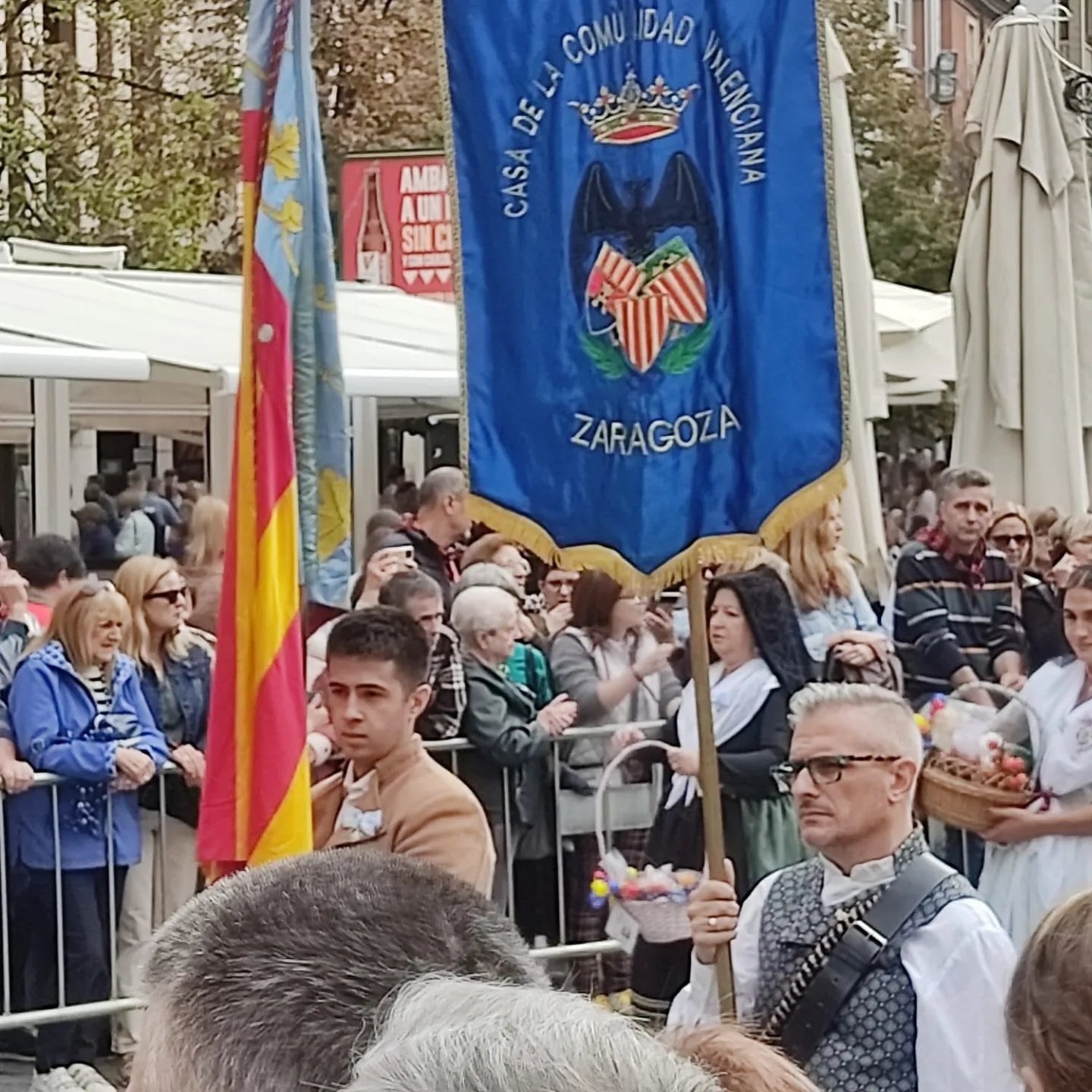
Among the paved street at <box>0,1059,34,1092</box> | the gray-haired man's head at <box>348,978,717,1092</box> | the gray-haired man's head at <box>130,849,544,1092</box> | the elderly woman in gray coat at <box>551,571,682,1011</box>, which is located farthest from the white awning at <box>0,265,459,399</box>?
the gray-haired man's head at <box>348,978,717,1092</box>

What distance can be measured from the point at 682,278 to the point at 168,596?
3.47m

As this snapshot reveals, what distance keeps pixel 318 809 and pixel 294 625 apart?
1.65 feet

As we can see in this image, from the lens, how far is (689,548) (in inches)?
183

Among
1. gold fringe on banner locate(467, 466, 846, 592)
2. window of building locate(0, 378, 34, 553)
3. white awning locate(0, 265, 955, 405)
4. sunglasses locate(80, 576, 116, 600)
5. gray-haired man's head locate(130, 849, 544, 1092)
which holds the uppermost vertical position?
white awning locate(0, 265, 955, 405)

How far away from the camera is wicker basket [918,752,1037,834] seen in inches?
243

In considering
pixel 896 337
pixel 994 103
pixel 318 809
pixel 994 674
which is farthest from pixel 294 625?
pixel 896 337

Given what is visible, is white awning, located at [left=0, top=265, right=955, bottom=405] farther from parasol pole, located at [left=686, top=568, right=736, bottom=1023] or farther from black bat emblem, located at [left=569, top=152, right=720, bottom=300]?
parasol pole, located at [left=686, top=568, right=736, bottom=1023]

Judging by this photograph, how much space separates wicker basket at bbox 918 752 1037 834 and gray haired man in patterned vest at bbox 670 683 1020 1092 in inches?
62.9

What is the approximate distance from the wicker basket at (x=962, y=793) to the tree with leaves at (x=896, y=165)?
23.8m

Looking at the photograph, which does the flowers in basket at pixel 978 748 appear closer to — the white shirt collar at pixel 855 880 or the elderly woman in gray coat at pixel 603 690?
the elderly woman in gray coat at pixel 603 690

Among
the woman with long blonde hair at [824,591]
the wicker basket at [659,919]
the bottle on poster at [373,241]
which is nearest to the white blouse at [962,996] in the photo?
the wicker basket at [659,919]

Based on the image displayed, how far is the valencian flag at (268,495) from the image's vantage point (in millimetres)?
5223

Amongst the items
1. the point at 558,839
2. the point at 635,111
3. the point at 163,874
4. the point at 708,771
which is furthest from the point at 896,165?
the point at 708,771

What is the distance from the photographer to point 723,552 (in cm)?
469
